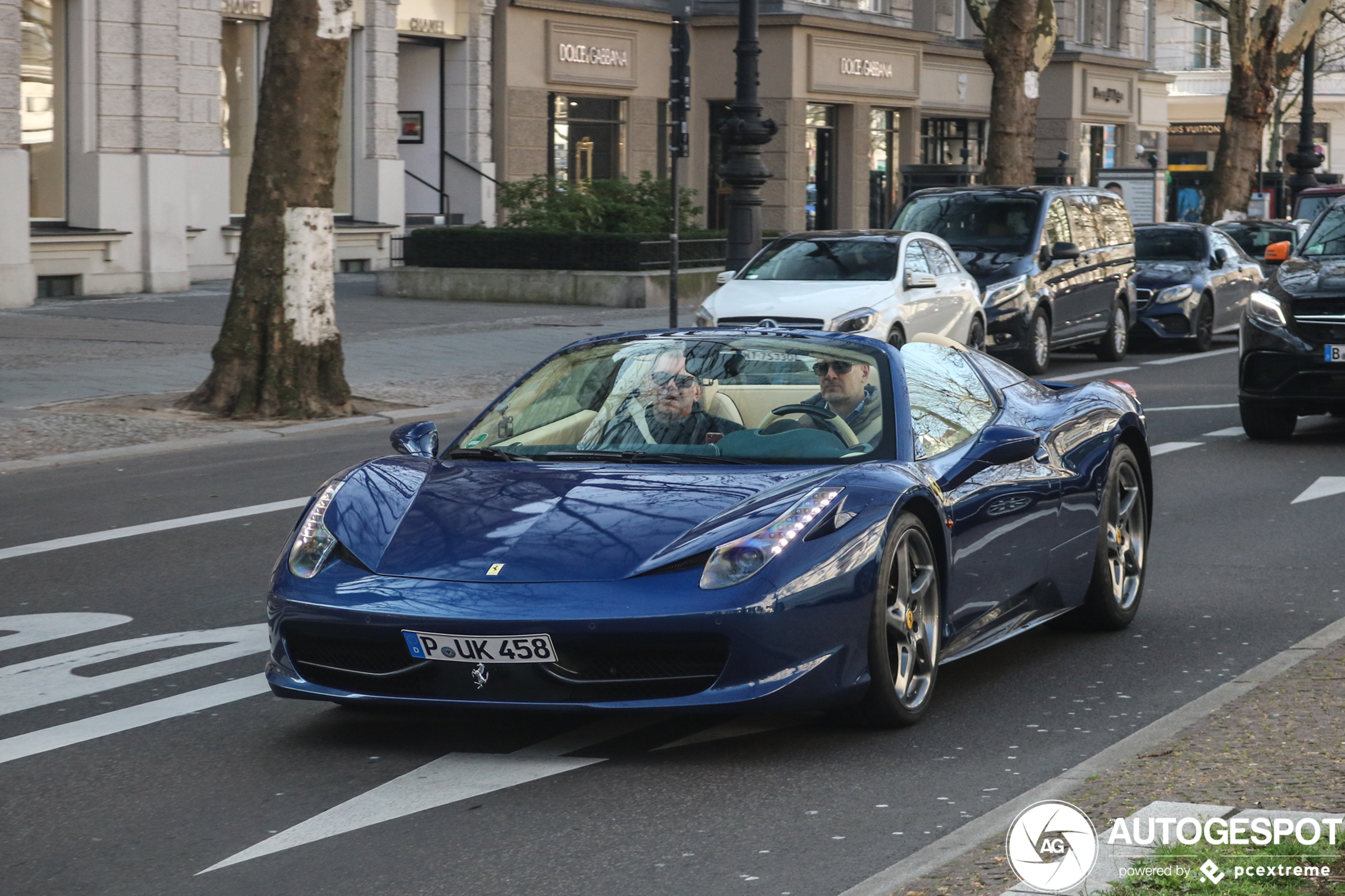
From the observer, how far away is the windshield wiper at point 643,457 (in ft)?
20.5

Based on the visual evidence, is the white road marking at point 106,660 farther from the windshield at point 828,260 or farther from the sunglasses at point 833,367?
the windshield at point 828,260

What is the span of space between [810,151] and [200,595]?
34408 millimetres

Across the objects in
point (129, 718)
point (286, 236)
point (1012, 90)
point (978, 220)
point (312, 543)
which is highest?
point (1012, 90)

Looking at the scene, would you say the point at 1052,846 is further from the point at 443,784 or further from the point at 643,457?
the point at 643,457

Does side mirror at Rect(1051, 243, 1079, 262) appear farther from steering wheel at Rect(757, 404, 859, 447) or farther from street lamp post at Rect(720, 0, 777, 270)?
steering wheel at Rect(757, 404, 859, 447)

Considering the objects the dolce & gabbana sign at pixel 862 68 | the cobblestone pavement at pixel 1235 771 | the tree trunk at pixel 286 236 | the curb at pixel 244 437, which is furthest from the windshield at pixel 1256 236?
the cobblestone pavement at pixel 1235 771

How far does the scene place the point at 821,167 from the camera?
42406mm

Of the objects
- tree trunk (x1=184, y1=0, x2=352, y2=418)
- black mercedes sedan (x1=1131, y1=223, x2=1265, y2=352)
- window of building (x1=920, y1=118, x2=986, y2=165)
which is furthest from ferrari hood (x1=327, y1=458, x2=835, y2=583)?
window of building (x1=920, y1=118, x2=986, y2=165)

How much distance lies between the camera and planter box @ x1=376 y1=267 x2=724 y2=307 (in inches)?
1057

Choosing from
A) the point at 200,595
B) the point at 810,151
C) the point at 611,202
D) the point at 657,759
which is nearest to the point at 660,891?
the point at 657,759

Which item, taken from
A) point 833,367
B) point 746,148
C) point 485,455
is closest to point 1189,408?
point 746,148

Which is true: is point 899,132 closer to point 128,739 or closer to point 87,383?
point 87,383

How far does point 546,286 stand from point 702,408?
20970 millimetres

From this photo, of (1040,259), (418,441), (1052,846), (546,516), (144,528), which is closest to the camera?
(1052,846)
